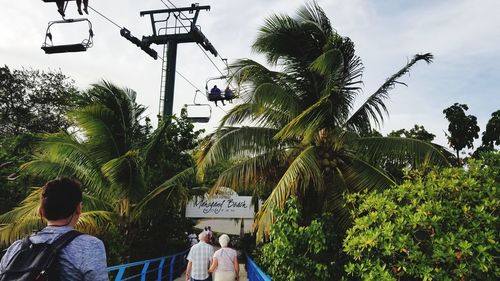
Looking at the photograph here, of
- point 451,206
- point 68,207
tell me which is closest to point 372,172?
point 451,206

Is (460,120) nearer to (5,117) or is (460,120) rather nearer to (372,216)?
(372,216)

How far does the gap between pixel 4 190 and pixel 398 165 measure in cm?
1114

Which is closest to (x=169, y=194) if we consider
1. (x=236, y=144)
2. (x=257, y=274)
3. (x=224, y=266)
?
(x=236, y=144)

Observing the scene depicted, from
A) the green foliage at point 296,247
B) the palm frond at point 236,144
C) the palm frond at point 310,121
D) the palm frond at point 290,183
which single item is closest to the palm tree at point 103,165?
the palm frond at point 236,144

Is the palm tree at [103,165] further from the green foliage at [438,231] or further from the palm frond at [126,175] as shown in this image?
the green foliage at [438,231]

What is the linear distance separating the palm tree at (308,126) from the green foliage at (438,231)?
9.79 feet

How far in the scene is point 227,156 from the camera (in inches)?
394

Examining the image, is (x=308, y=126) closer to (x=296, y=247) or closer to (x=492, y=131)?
(x=296, y=247)

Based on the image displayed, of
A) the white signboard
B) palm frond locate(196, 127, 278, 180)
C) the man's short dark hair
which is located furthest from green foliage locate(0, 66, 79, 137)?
the man's short dark hair

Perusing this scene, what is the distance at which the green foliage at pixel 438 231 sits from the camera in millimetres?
5203

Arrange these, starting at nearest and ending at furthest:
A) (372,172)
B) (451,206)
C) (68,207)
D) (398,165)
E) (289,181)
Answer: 1. (68,207)
2. (451,206)
3. (289,181)
4. (372,172)
5. (398,165)

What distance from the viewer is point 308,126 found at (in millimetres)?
8828

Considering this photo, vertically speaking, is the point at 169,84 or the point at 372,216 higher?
the point at 169,84

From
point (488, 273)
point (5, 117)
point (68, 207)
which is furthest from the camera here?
point (5, 117)
